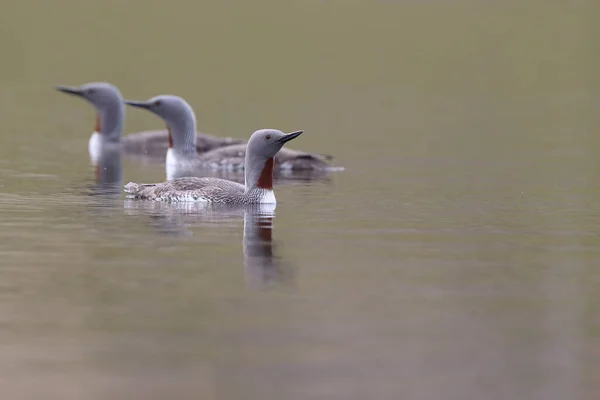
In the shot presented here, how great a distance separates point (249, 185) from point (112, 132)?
1077 cm

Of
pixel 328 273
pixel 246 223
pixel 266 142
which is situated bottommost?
pixel 328 273

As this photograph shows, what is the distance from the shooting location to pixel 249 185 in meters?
14.5

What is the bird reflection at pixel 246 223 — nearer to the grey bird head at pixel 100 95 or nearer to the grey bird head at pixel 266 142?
the grey bird head at pixel 266 142

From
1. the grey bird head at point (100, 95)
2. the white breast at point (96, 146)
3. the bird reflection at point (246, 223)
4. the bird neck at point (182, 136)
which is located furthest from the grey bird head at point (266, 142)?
the grey bird head at point (100, 95)

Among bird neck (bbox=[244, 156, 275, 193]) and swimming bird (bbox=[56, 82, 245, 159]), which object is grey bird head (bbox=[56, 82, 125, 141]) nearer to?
swimming bird (bbox=[56, 82, 245, 159])

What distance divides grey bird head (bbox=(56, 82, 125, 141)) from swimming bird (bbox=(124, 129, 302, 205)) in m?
10.3

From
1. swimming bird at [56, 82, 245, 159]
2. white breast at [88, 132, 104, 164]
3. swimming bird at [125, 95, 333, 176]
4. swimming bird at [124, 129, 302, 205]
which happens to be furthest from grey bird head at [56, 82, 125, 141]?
swimming bird at [124, 129, 302, 205]

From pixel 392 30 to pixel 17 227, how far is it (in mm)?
57253

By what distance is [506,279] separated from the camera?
10.5 metres

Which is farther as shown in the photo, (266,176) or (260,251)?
(266,176)

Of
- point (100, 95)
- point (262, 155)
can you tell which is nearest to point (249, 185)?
point (262, 155)

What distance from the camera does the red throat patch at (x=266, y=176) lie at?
47.3 feet

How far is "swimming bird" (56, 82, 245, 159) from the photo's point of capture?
2403 cm

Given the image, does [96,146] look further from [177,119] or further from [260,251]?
[260,251]
